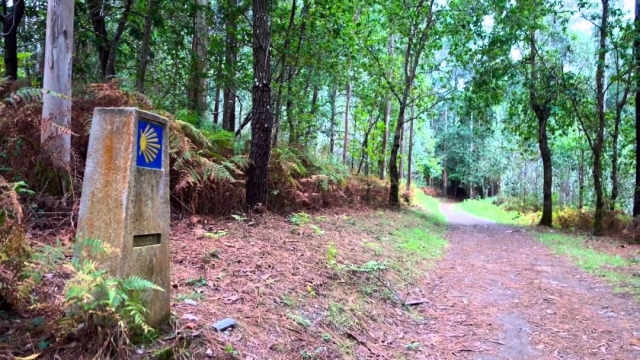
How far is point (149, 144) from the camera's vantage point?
2.71 metres

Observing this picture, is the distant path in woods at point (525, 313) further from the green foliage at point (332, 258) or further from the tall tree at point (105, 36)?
the tall tree at point (105, 36)

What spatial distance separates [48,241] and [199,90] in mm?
6715

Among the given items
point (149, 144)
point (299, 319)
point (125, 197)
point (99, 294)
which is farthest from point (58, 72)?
point (299, 319)

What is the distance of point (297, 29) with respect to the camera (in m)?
12.6

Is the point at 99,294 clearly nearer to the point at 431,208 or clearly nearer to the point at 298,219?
the point at 298,219

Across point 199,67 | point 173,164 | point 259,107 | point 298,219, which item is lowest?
point 298,219

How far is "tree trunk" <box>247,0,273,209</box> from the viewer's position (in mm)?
7066

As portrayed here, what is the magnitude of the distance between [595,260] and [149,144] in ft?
31.0

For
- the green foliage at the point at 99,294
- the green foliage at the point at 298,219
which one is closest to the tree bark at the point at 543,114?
the green foliage at the point at 298,219

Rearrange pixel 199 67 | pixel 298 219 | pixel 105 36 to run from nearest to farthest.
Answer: pixel 298 219 < pixel 105 36 < pixel 199 67

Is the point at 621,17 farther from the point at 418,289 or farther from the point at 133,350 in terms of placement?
the point at 133,350

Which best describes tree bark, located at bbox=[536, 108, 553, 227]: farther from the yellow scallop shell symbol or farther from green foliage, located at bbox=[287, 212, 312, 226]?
the yellow scallop shell symbol

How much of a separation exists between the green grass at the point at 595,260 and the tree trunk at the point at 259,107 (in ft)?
19.9

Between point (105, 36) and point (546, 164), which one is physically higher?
point (105, 36)
